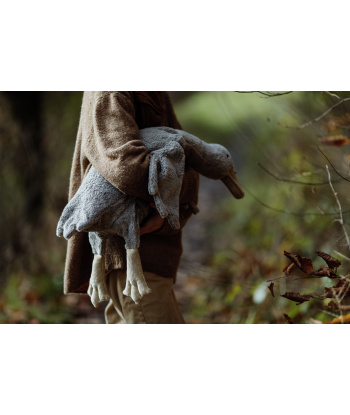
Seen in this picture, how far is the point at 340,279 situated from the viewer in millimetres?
1205

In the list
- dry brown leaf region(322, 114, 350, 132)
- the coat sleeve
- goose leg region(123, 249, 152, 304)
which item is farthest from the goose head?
dry brown leaf region(322, 114, 350, 132)

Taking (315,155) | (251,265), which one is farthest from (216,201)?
(315,155)

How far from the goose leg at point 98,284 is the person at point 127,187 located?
0.24 ft

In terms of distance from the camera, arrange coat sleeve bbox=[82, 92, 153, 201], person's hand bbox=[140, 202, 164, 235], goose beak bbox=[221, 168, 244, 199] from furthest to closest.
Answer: goose beak bbox=[221, 168, 244, 199]
person's hand bbox=[140, 202, 164, 235]
coat sleeve bbox=[82, 92, 153, 201]

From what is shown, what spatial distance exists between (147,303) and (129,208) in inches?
12.2

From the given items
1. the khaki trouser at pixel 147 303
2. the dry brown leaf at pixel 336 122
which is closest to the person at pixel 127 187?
the khaki trouser at pixel 147 303

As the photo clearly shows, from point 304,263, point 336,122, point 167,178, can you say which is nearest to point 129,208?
point 167,178

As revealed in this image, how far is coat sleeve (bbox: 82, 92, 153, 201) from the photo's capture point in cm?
96

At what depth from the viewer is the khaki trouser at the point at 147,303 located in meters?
1.15

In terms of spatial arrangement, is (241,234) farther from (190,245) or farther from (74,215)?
(74,215)

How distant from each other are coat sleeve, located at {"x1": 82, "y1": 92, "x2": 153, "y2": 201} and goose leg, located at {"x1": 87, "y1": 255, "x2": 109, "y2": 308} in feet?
0.72

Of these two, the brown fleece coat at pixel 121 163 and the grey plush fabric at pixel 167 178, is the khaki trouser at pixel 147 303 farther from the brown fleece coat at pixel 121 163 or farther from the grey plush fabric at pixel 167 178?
the grey plush fabric at pixel 167 178

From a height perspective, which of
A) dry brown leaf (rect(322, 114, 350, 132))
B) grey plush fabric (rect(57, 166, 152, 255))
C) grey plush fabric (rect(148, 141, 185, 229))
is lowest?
grey plush fabric (rect(57, 166, 152, 255))

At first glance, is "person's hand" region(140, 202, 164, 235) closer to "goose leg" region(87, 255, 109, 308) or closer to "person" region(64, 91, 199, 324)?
"person" region(64, 91, 199, 324)
